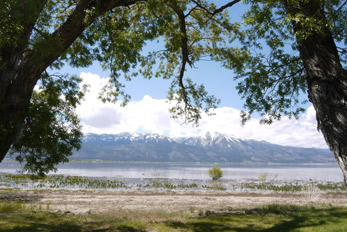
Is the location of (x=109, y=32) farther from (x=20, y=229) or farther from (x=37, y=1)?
(x=20, y=229)

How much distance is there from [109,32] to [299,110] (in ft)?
29.5

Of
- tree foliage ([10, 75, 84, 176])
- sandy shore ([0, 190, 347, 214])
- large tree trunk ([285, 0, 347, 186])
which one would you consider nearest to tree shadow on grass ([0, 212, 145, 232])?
tree foliage ([10, 75, 84, 176])

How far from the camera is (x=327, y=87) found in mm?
5148

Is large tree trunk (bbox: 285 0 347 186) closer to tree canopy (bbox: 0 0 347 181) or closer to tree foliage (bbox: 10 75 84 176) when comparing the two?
tree canopy (bbox: 0 0 347 181)

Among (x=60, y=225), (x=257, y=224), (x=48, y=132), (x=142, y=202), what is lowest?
(x=142, y=202)

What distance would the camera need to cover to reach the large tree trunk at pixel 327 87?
15.6 ft

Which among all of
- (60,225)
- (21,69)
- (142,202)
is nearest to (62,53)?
(21,69)

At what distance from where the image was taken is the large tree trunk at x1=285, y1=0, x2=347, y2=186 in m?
4.76

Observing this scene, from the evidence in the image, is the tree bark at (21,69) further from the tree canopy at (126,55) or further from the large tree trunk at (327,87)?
the large tree trunk at (327,87)

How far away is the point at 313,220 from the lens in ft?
36.3

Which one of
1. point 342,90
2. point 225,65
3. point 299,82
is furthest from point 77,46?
point 342,90

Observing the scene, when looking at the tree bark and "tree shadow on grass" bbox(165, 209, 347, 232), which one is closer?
the tree bark

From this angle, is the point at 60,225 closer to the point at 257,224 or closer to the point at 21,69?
the point at 21,69

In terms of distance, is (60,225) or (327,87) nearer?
(327,87)
